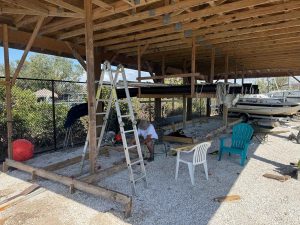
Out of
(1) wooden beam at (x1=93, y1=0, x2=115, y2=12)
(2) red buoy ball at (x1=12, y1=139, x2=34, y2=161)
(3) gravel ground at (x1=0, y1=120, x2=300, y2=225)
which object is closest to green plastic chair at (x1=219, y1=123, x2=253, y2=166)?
(3) gravel ground at (x1=0, y1=120, x2=300, y2=225)

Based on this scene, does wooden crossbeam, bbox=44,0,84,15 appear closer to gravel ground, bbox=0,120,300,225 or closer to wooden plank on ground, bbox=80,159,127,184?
wooden plank on ground, bbox=80,159,127,184

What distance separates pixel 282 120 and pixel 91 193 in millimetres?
12750

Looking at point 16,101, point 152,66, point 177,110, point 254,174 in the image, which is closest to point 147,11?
point 254,174

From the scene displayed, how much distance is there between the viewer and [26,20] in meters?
5.60

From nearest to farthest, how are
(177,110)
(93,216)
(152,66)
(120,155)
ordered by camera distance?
(93,216) → (120,155) → (152,66) → (177,110)

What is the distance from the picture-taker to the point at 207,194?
14.1ft

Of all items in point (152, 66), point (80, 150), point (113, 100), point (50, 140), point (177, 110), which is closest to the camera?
point (113, 100)

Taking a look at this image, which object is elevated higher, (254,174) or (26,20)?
(26,20)

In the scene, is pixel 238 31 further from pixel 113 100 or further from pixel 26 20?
pixel 26 20

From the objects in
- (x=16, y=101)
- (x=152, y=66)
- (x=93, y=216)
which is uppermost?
(x=152, y=66)

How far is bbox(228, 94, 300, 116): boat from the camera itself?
1348 cm

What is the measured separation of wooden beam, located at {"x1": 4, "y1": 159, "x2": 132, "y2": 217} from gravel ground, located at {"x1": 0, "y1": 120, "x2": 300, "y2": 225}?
15 centimetres

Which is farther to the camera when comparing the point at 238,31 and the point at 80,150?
the point at 80,150

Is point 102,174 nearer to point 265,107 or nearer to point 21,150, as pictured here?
point 21,150
